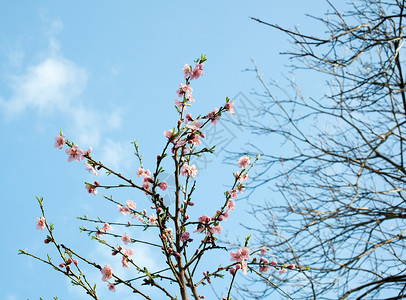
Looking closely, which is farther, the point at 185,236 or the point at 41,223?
the point at 41,223

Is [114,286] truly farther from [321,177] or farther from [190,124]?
[321,177]

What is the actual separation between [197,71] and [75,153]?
44.8 inches

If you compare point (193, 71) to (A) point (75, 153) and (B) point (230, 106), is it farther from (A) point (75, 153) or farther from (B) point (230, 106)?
(A) point (75, 153)

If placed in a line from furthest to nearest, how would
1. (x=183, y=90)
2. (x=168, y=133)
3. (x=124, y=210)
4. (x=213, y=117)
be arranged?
(x=124, y=210), (x=183, y=90), (x=213, y=117), (x=168, y=133)

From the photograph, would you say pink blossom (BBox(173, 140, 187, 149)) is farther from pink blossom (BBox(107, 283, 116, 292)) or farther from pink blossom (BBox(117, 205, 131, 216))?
pink blossom (BBox(107, 283, 116, 292))

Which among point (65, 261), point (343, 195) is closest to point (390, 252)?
point (343, 195)

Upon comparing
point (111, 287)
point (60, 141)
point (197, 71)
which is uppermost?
point (197, 71)

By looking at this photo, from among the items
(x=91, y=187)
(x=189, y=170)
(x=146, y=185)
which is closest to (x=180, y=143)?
(x=189, y=170)

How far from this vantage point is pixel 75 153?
2.46m

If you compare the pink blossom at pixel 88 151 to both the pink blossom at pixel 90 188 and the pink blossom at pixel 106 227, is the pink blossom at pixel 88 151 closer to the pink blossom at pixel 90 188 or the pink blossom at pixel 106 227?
the pink blossom at pixel 90 188

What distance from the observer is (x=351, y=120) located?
3.60 metres

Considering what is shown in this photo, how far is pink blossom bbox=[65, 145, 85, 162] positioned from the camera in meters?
2.42

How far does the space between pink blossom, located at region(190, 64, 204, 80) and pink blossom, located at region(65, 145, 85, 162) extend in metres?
1.05

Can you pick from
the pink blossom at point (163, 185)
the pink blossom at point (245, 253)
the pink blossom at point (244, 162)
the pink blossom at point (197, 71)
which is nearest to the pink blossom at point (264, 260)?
the pink blossom at point (245, 253)
